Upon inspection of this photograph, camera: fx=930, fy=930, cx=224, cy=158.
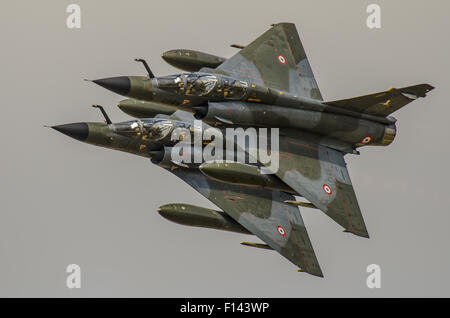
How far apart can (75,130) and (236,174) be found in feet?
17.6

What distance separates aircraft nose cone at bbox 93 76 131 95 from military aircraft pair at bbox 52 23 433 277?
0.44m

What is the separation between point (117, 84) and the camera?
2938cm

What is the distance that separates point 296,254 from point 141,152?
6.78 m

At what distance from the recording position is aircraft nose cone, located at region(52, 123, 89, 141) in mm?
29500

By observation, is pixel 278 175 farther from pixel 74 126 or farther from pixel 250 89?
pixel 74 126

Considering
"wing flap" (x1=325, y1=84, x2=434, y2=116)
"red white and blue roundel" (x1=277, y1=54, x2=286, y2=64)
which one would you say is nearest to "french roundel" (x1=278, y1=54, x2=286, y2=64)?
"red white and blue roundel" (x1=277, y1=54, x2=286, y2=64)

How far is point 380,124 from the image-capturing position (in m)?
34.0

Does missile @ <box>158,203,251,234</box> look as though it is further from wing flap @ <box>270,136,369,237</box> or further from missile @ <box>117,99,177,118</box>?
missile @ <box>117,99,177,118</box>

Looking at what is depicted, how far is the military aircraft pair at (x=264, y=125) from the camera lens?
101 ft

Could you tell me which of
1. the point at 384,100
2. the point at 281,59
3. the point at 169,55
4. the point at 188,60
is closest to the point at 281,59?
the point at 281,59

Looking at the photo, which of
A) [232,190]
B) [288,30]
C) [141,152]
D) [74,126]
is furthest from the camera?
[288,30]

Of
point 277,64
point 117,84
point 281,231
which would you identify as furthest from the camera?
point 277,64

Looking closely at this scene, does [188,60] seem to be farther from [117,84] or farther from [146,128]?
[117,84]
